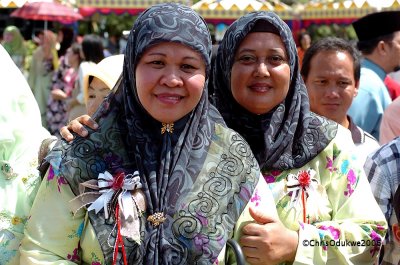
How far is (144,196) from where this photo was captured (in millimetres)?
2846

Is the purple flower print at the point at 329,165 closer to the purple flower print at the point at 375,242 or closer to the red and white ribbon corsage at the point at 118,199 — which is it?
the purple flower print at the point at 375,242

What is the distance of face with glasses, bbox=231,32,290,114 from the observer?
332 centimetres

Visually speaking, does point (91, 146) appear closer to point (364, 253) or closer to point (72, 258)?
point (72, 258)

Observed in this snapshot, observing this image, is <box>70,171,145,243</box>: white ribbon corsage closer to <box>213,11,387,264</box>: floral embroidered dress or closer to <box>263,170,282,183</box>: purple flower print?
<box>213,11,387,264</box>: floral embroidered dress

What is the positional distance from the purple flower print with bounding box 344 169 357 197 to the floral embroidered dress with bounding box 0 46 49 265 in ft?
4.00

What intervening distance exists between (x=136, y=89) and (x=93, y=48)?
6.47 meters

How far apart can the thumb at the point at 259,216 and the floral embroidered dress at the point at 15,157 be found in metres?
0.86

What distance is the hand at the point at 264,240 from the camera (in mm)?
2896

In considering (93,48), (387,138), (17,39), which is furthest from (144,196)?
(17,39)

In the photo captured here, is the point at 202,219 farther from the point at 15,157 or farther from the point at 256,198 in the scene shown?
the point at 15,157

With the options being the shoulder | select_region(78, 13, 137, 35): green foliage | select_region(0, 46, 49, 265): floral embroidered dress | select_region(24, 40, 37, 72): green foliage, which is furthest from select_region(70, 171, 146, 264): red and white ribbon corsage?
select_region(78, 13, 137, 35): green foliage

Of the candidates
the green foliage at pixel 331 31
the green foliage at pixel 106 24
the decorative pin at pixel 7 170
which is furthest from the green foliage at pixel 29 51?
the decorative pin at pixel 7 170

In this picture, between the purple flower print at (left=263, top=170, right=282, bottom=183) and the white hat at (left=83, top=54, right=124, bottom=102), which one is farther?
the white hat at (left=83, top=54, right=124, bottom=102)

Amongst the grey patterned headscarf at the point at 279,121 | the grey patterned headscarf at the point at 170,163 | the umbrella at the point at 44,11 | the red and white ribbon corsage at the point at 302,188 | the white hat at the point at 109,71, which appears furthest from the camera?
the umbrella at the point at 44,11
